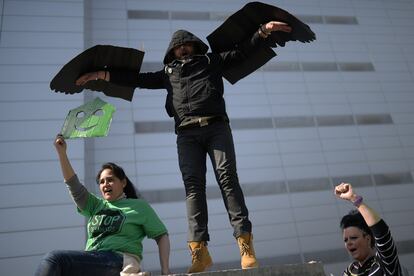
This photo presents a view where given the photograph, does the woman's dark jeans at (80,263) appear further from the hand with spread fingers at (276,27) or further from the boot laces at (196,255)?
the hand with spread fingers at (276,27)

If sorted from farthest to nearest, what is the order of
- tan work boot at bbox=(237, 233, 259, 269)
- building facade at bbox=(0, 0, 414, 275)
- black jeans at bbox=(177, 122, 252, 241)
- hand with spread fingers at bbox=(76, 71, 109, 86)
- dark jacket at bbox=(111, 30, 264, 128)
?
1. building facade at bbox=(0, 0, 414, 275)
2. hand with spread fingers at bbox=(76, 71, 109, 86)
3. dark jacket at bbox=(111, 30, 264, 128)
4. black jeans at bbox=(177, 122, 252, 241)
5. tan work boot at bbox=(237, 233, 259, 269)

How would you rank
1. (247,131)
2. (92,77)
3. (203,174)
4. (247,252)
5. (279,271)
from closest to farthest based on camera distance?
1. (279,271)
2. (247,252)
3. (203,174)
4. (92,77)
5. (247,131)

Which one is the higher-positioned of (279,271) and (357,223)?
(357,223)

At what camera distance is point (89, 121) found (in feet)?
5.64

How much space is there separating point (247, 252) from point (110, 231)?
0.70 metres

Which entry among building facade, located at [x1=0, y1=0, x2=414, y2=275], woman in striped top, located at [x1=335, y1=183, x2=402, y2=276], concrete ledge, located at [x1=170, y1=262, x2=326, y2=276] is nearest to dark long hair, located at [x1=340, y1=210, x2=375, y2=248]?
woman in striped top, located at [x1=335, y1=183, x2=402, y2=276]

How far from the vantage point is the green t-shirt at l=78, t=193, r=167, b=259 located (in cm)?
160

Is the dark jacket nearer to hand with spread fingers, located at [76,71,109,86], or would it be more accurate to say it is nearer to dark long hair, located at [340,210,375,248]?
hand with spread fingers, located at [76,71,109,86]

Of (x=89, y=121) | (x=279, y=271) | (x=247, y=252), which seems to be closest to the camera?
(x=279, y=271)

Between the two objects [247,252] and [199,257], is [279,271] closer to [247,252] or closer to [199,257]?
[247,252]

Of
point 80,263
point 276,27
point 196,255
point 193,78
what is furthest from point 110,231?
point 276,27

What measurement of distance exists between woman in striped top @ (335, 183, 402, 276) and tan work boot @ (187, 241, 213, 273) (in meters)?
0.72

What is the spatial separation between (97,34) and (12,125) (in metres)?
3.72

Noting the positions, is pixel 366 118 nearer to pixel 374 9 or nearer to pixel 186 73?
pixel 374 9
